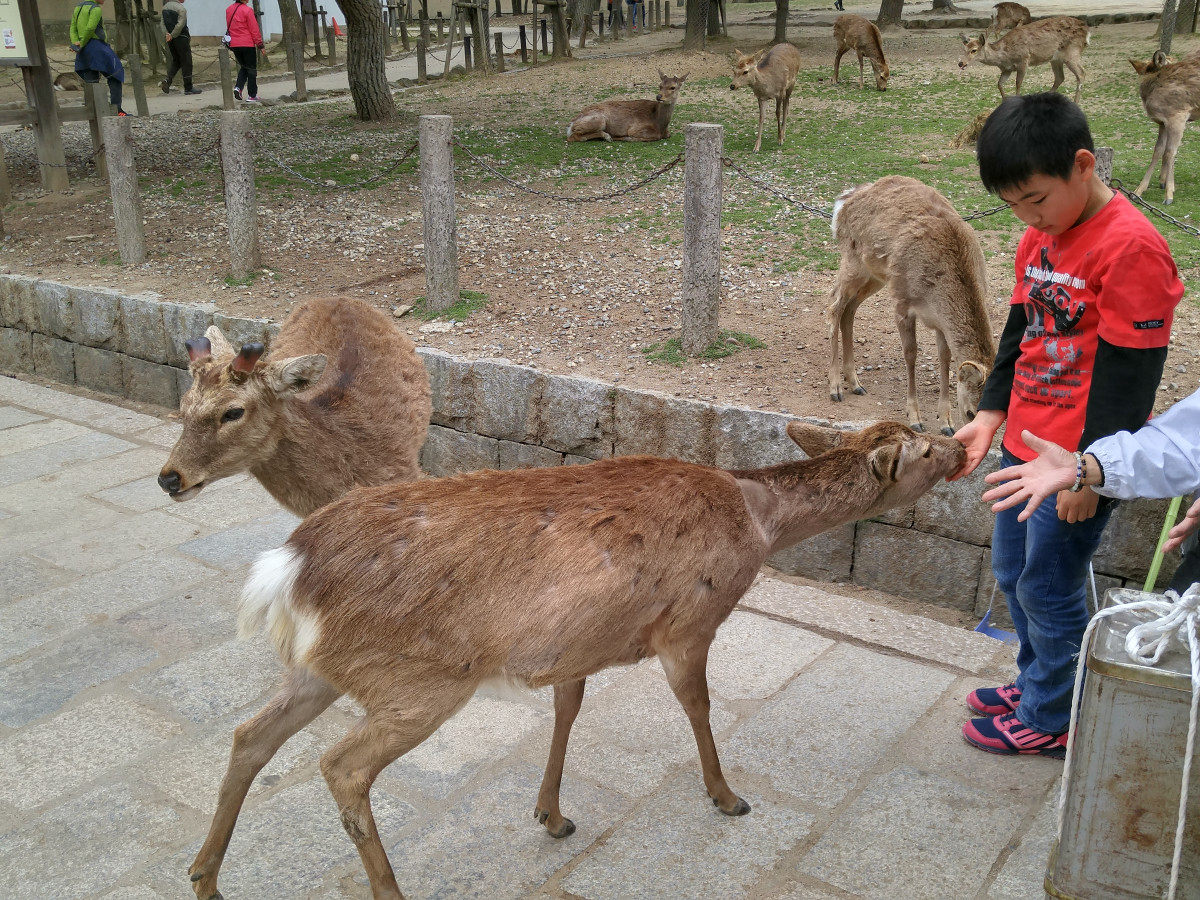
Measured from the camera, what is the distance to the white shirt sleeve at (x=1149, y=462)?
2.34 metres

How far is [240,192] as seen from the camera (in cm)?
738

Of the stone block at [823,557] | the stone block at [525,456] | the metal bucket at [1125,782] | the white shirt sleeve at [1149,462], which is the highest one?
the white shirt sleeve at [1149,462]

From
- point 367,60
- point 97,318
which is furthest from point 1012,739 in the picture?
point 367,60

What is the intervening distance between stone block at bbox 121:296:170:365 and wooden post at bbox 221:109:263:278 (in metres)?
0.71

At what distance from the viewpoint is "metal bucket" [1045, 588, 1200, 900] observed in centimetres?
205

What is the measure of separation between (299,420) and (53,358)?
15.8ft

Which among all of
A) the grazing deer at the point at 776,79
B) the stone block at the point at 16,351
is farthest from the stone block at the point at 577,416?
the grazing deer at the point at 776,79

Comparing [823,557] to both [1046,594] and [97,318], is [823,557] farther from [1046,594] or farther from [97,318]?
[97,318]

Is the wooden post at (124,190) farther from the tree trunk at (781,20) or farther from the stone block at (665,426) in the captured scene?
the tree trunk at (781,20)

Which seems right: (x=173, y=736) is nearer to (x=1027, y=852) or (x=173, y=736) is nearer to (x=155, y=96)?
(x=1027, y=852)

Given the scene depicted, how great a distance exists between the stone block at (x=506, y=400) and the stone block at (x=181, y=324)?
2.16 metres

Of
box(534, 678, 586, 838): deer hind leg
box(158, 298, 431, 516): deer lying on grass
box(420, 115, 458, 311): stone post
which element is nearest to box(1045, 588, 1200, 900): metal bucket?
box(534, 678, 586, 838): deer hind leg

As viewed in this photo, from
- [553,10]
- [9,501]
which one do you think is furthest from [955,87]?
[9,501]

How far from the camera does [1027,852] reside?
299cm
